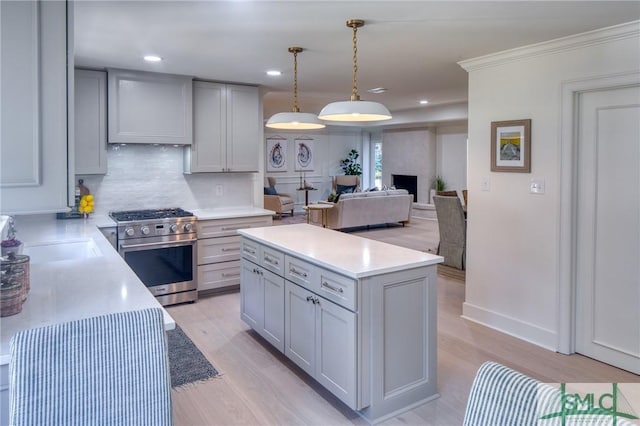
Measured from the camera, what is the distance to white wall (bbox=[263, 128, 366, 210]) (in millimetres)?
11930

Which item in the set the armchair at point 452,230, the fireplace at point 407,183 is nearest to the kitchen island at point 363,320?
the armchair at point 452,230

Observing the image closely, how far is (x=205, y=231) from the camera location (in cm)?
467

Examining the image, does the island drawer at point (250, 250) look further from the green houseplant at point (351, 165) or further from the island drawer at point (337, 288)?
the green houseplant at point (351, 165)

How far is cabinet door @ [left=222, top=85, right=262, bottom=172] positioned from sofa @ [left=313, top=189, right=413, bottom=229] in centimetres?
371

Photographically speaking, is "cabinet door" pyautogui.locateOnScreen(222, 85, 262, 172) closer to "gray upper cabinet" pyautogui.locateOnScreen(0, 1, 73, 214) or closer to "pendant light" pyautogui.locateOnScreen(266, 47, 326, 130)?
"pendant light" pyautogui.locateOnScreen(266, 47, 326, 130)

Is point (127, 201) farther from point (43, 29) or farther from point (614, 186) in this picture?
point (614, 186)

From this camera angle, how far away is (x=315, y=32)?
3111mm

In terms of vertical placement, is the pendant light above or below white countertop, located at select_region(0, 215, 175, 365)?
above

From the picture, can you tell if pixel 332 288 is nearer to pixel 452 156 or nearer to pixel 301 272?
pixel 301 272

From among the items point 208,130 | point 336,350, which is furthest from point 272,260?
point 208,130

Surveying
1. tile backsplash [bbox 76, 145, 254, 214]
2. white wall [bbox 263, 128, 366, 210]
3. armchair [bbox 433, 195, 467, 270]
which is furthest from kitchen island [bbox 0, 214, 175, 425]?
white wall [bbox 263, 128, 366, 210]

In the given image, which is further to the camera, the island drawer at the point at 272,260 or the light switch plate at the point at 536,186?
the light switch plate at the point at 536,186

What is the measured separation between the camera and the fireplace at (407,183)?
11484 millimetres

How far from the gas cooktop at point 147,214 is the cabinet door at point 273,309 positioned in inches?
63.5
